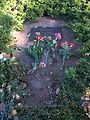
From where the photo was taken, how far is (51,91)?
5973mm

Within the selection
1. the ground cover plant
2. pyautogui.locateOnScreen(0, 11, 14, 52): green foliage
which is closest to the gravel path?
the ground cover plant

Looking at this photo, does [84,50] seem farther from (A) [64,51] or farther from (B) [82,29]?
(B) [82,29]

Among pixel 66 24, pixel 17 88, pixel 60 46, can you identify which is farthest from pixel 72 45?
pixel 17 88

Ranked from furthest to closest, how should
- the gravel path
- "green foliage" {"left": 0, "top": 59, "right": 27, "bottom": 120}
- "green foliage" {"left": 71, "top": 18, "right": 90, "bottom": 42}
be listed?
"green foliage" {"left": 71, "top": 18, "right": 90, "bottom": 42}, the gravel path, "green foliage" {"left": 0, "top": 59, "right": 27, "bottom": 120}

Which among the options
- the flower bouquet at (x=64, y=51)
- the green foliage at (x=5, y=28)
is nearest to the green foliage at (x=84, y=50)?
the flower bouquet at (x=64, y=51)

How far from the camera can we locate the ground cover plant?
5.50 metres

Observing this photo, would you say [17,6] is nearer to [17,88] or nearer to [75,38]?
[75,38]

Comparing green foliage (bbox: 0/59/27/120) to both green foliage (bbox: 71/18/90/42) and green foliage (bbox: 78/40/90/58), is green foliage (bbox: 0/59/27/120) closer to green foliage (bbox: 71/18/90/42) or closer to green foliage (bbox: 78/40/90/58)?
green foliage (bbox: 78/40/90/58)

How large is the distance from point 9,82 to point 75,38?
6.33ft

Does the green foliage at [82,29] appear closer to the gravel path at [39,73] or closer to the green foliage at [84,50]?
the gravel path at [39,73]

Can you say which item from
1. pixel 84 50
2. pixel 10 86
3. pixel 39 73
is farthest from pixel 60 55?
pixel 10 86

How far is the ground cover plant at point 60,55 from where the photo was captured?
5.50 metres

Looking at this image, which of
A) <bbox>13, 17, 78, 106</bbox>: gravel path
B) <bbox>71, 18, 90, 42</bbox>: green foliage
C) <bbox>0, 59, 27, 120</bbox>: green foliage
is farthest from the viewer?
<bbox>71, 18, 90, 42</bbox>: green foliage

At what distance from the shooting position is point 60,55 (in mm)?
6633
